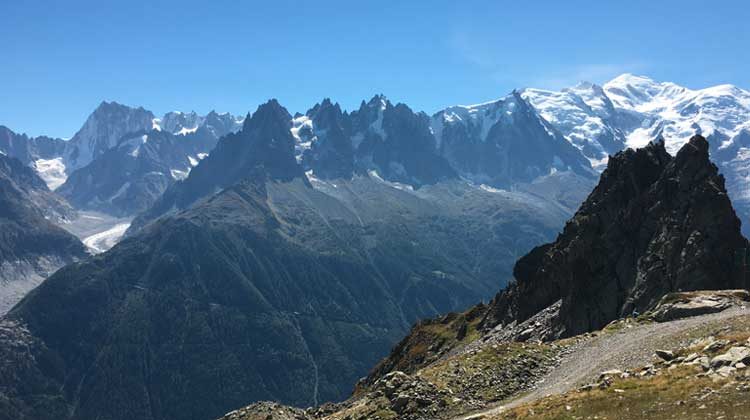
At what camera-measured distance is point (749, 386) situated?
37750 millimetres

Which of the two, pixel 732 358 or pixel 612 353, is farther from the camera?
pixel 612 353

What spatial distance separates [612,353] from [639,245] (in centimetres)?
5808

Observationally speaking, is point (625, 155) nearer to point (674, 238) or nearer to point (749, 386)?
point (674, 238)

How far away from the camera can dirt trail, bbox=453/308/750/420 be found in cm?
5119

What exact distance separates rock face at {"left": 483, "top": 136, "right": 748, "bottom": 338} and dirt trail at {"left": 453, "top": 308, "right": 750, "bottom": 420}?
31480 millimetres

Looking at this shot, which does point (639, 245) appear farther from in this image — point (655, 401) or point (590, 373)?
point (655, 401)

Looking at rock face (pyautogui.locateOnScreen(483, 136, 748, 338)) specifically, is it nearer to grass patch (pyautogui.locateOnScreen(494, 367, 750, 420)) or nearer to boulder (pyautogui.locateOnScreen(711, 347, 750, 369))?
boulder (pyautogui.locateOnScreen(711, 347, 750, 369))

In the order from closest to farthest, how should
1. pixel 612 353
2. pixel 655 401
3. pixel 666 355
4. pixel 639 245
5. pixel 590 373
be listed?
pixel 655 401
pixel 666 355
pixel 590 373
pixel 612 353
pixel 639 245

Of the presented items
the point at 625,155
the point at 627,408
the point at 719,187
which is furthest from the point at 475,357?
the point at 625,155

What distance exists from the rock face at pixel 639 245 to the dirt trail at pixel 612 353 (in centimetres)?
3148

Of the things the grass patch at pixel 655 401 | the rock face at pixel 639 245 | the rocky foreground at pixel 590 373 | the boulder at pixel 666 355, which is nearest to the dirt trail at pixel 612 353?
the rocky foreground at pixel 590 373

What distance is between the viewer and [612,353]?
186 ft

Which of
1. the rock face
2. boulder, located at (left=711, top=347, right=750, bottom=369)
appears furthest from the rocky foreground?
the rock face

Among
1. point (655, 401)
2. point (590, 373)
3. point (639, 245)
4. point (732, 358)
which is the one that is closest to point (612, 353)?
point (590, 373)
